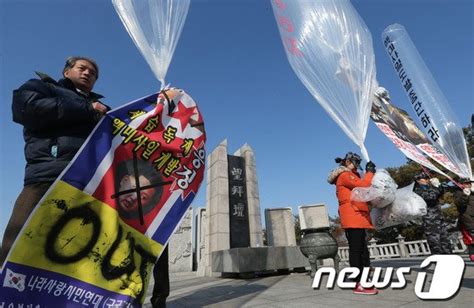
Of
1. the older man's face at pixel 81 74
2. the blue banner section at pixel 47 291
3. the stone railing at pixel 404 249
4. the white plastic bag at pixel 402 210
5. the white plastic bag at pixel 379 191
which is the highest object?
the older man's face at pixel 81 74

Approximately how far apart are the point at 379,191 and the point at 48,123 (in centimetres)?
330

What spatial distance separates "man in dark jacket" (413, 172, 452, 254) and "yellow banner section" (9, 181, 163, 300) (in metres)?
4.59

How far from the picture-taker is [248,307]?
3.29 m

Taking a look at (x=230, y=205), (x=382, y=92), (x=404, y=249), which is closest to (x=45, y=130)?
(x=382, y=92)

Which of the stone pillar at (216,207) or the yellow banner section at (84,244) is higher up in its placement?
the stone pillar at (216,207)

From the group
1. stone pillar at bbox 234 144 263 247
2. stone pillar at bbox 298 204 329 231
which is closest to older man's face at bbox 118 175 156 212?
stone pillar at bbox 234 144 263 247

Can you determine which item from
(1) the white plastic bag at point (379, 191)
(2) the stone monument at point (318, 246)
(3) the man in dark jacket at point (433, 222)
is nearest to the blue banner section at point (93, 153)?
(1) the white plastic bag at point (379, 191)

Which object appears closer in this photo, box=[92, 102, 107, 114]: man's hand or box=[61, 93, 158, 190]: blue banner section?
box=[61, 93, 158, 190]: blue banner section

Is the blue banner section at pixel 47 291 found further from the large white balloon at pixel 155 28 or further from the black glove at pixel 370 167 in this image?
the black glove at pixel 370 167

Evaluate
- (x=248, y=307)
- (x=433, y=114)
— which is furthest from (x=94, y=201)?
(x=433, y=114)

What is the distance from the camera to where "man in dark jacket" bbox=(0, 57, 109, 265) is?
194 cm

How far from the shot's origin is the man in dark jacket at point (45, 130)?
1.94m

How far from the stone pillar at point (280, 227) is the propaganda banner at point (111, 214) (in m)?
8.49

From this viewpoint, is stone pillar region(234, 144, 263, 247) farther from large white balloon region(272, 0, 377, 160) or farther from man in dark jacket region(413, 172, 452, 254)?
large white balloon region(272, 0, 377, 160)
